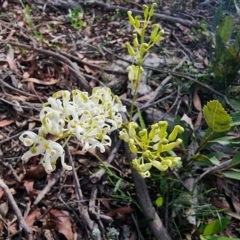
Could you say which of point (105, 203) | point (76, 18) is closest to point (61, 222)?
point (105, 203)

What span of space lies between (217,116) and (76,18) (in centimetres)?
177

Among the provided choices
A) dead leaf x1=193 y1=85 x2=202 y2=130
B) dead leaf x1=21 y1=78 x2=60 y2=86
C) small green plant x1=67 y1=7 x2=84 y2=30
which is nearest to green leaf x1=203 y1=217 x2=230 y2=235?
dead leaf x1=193 y1=85 x2=202 y2=130

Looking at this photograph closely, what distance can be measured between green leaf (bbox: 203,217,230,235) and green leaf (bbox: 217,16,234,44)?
1.09 metres

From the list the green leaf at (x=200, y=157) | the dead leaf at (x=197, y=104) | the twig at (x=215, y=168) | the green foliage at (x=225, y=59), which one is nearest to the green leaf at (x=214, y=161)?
the green leaf at (x=200, y=157)

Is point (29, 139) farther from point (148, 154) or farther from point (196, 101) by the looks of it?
point (196, 101)

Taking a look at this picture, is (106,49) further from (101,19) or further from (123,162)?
(123,162)

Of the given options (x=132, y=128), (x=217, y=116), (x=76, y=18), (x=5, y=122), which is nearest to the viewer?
(x=132, y=128)

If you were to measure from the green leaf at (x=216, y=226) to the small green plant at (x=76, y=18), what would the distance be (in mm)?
1783

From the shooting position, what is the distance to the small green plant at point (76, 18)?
9.67 ft

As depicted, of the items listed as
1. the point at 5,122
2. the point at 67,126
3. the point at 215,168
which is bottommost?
the point at 5,122

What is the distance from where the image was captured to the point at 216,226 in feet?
5.56

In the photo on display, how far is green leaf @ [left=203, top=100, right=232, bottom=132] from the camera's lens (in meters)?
1.52

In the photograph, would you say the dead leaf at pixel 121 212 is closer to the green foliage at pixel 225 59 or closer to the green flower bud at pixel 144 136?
the green flower bud at pixel 144 136

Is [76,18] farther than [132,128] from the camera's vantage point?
Yes
